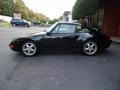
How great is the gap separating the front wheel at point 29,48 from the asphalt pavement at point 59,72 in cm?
21

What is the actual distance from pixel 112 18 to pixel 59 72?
398 inches

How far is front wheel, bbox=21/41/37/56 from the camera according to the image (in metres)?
7.19

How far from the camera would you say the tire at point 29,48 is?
7.19 meters

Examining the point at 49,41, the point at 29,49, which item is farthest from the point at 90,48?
the point at 29,49

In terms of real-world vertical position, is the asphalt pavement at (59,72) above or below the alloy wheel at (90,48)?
below

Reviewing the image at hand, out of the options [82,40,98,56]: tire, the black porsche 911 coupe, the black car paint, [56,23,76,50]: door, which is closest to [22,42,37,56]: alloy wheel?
the black porsche 911 coupe

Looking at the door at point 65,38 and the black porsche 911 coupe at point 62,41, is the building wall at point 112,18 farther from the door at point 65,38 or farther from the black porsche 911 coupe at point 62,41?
the door at point 65,38

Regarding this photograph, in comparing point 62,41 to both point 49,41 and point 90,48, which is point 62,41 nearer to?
point 49,41

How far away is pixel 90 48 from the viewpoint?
735 centimetres

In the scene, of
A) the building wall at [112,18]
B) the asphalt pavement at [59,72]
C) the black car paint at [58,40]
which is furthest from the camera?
the building wall at [112,18]

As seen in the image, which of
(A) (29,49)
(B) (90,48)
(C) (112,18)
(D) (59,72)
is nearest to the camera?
(D) (59,72)

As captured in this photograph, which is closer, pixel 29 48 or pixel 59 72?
pixel 59 72

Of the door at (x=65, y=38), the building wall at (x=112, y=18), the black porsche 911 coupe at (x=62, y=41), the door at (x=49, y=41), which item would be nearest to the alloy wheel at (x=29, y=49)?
the black porsche 911 coupe at (x=62, y=41)

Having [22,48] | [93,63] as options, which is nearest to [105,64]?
[93,63]
